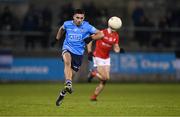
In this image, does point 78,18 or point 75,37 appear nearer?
point 78,18

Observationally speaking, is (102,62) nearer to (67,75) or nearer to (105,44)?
(105,44)

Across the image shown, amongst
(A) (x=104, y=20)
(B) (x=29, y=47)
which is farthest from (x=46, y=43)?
(A) (x=104, y=20)

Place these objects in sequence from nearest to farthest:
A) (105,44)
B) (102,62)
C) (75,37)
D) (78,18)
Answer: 1. (78,18)
2. (75,37)
3. (102,62)
4. (105,44)

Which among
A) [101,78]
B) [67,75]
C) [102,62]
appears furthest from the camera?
[102,62]

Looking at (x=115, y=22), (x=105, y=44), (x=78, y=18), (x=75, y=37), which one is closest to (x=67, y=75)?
(x=75, y=37)

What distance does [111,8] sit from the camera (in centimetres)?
3319

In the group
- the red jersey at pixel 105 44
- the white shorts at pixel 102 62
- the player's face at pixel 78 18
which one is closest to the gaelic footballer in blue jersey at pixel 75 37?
the player's face at pixel 78 18

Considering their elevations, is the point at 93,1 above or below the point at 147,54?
above

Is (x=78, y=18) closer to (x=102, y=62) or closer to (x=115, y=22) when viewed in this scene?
(x=115, y=22)

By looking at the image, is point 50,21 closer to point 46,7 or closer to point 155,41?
Answer: point 46,7

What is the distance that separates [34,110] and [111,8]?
19.0 metres

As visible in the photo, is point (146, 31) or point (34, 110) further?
point (146, 31)

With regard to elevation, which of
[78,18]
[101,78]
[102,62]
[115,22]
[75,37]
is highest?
[78,18]

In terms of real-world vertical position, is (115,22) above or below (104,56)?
above
